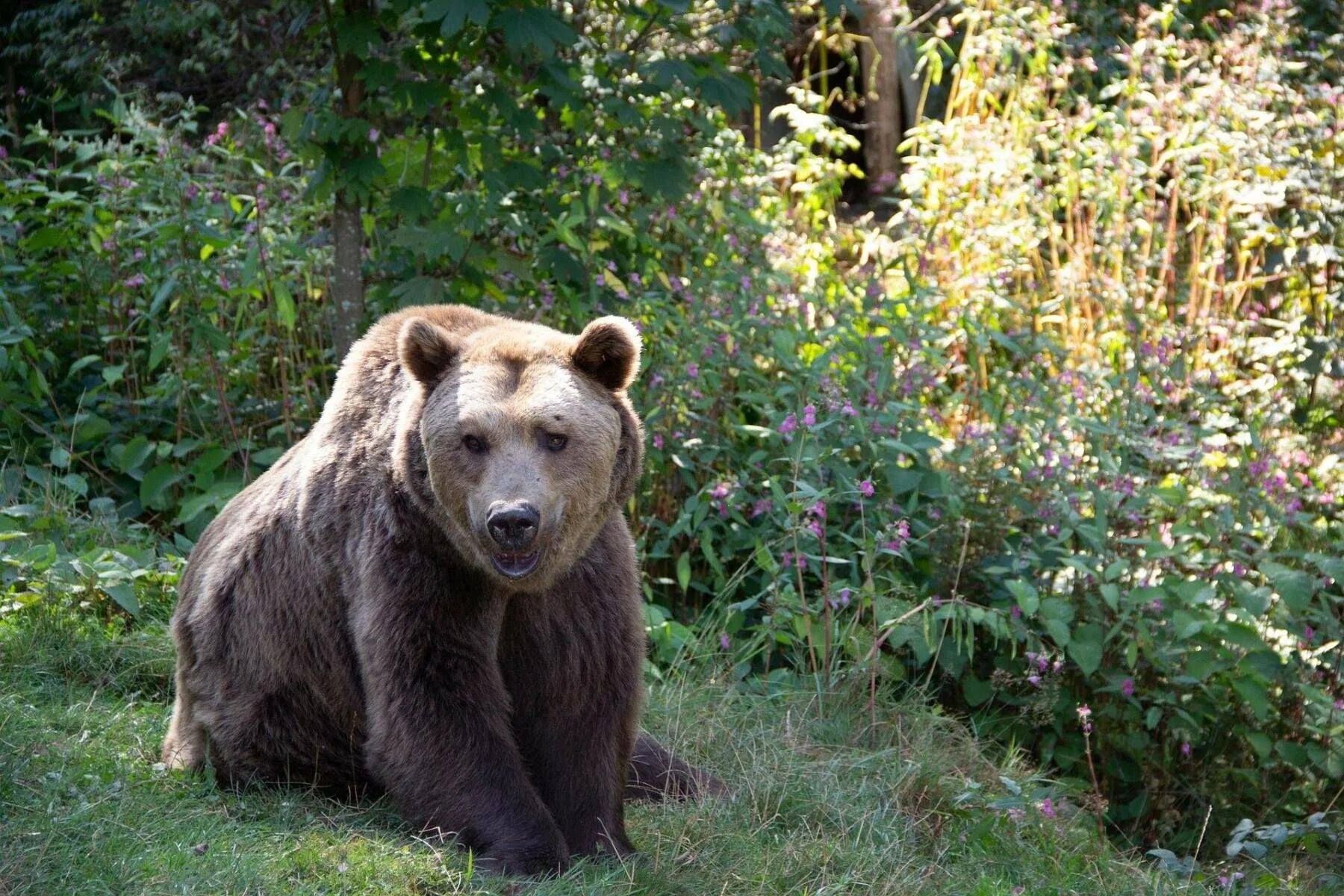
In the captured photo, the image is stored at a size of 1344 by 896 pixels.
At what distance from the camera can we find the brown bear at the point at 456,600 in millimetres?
3781

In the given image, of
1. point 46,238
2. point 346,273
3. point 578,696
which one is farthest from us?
point 46,238

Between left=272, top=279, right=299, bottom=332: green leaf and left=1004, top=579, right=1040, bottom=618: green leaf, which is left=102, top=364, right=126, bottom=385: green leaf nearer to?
left=272, top=279, right=299, bottom=332: green leaf

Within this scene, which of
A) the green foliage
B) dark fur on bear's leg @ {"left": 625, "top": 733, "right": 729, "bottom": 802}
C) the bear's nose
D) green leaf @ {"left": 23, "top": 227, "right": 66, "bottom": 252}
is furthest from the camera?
green leaf @ {"left": 23, "top": 227, "right": 66, "bottom": 252}

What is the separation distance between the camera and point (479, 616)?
3918 mm

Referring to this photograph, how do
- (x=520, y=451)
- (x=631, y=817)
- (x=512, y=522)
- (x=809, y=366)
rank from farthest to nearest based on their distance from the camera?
(x=809, y=366) → (x=631, y=817) → (x=520, y=451) → (x=512, y=522)

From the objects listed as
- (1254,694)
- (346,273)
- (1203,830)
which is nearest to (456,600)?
(1203,830)

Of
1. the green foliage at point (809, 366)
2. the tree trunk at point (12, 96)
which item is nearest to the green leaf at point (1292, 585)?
the green foliage at point (809, 366)

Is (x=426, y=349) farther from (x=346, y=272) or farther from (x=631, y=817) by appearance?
(x=346, y=272)

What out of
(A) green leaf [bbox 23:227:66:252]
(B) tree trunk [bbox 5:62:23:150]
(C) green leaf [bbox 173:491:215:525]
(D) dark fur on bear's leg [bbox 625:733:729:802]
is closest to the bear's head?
(D) dark fur on bear's leg [bbox 625:733:729:802]

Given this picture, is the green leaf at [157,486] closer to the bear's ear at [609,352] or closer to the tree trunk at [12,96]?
the bear's ear at [609,352]

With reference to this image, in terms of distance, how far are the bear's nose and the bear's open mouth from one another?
0.05 meters

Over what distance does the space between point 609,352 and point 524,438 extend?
1.22 feet

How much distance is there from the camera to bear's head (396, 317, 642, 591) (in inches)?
145

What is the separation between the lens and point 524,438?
12.3ft
